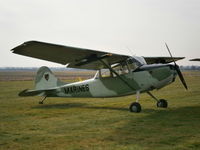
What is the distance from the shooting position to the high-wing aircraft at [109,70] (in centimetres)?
1041

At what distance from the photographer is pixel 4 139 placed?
6773 mm

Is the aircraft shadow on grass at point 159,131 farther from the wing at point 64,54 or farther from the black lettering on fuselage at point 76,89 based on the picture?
the black lettering on fuselage at point 76,89

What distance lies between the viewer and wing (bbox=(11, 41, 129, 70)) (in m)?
9.70

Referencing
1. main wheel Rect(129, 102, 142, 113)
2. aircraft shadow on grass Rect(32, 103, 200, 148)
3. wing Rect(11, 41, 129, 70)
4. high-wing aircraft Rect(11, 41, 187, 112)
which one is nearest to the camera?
aircraft shadow on grass Rect(32, 103, 200, 148)

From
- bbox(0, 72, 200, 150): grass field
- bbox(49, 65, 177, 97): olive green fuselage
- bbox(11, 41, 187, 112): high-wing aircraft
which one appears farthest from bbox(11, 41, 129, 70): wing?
bbox(0, 72, 200, 150): grass field

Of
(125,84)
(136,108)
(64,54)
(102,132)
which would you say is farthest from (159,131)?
(64,54)

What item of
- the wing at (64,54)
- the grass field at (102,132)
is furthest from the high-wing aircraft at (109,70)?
the grass field at (102,132)

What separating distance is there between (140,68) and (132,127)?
166 inches

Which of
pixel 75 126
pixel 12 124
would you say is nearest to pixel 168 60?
pixel 75 126

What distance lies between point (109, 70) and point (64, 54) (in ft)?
8.67

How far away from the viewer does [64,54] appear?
10.9 m

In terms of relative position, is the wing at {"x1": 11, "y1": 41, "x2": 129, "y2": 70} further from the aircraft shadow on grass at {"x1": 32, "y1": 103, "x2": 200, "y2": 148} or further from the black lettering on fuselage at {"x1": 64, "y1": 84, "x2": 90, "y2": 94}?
the aircraft shadow on grass at {"x1": 32, "y1": 103, "x2": 200, "y2": 148}

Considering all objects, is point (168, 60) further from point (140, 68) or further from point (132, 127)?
point (132, 127)

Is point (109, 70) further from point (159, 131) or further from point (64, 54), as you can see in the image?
point (159, 131)
